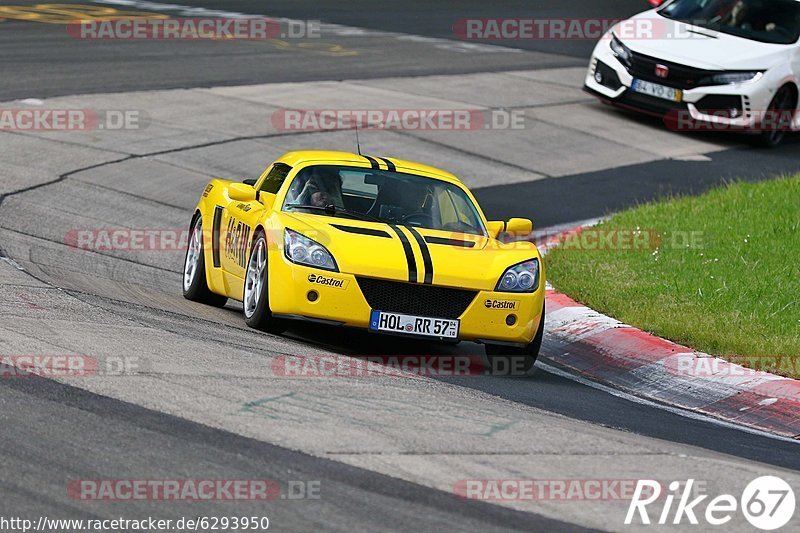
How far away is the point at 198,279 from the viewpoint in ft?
35.3

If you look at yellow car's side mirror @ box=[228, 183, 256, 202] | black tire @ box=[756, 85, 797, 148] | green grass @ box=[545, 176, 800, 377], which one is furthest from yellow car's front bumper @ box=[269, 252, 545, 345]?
black tire @ box=[756, 85, 797, 148]

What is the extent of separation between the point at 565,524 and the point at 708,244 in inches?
Result: 298

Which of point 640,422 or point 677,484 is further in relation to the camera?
point 640,422

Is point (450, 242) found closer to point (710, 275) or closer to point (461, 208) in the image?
point (461, 208)

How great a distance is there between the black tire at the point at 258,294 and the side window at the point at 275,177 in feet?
2.67

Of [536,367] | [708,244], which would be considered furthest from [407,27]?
[536,367]

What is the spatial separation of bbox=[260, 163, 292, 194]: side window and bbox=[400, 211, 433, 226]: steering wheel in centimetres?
98

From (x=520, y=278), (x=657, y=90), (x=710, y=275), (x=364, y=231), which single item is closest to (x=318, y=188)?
(x=364, y=231)

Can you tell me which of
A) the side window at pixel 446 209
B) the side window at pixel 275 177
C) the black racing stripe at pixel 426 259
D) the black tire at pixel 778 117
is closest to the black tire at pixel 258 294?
the side window at pixel 275 177

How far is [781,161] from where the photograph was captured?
63.5 ft

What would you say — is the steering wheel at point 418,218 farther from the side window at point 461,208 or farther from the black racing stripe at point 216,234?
the black racing stripe at point 216,234

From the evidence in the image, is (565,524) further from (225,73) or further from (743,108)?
(225,73)

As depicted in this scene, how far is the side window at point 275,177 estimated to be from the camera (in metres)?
10.3

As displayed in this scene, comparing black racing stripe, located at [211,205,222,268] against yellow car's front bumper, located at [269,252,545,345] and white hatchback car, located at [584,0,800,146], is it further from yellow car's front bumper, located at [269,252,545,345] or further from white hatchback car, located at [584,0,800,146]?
white hatchback car, located at [584,0,800,146]
